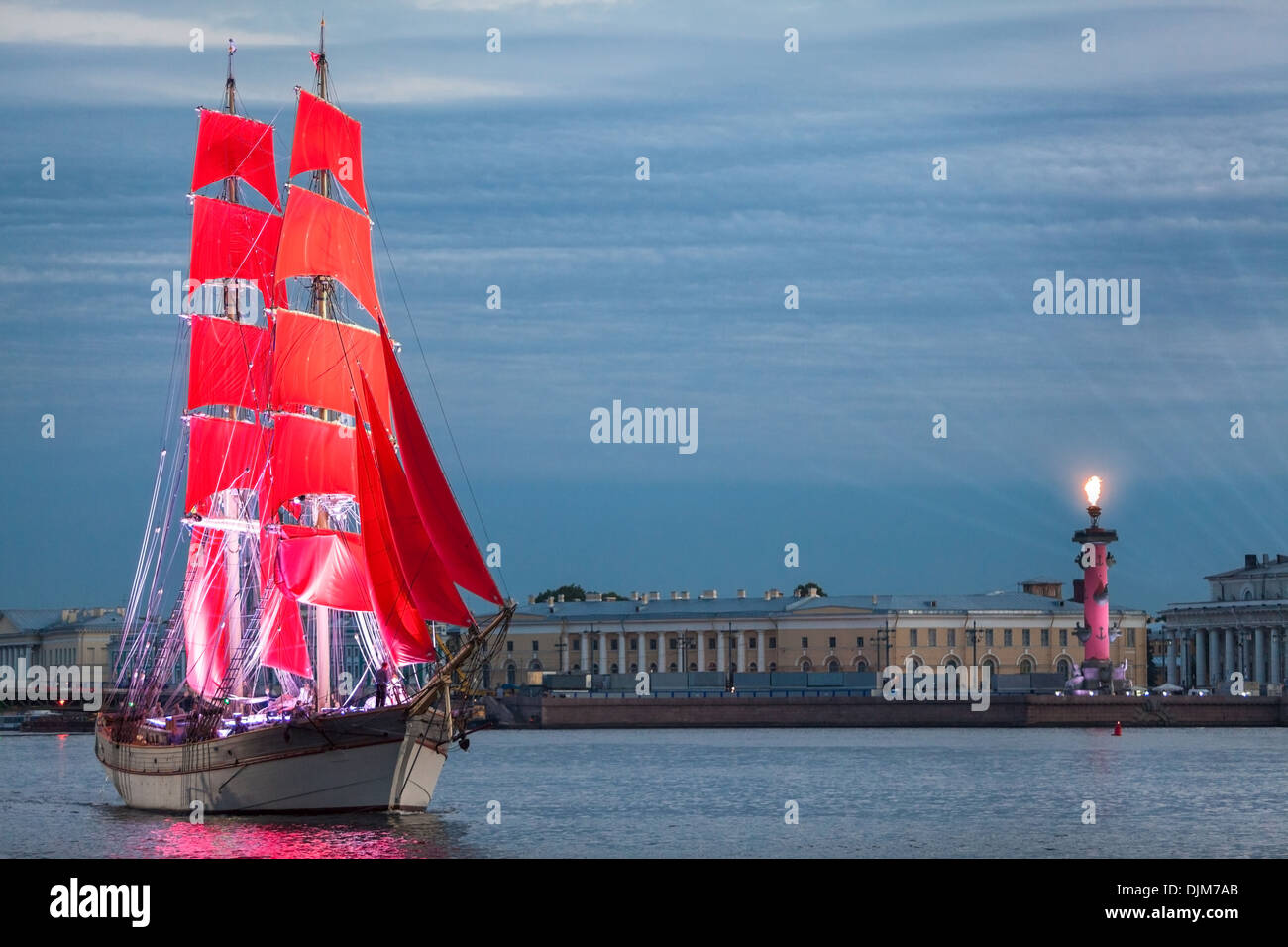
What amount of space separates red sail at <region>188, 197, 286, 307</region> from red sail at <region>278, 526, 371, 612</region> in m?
10.2

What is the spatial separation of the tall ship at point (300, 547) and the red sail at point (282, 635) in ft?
0.17

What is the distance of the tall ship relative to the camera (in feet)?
113

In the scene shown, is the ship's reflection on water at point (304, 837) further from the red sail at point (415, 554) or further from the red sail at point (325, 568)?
the red sail at point (325, 568)

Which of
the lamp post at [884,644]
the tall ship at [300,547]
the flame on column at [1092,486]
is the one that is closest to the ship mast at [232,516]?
the tall ship at [300,547]

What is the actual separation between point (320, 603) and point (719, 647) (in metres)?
83.9

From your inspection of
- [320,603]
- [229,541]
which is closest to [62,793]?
[229,541]

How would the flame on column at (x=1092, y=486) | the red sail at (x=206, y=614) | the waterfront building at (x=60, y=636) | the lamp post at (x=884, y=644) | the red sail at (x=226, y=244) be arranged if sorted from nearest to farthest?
the red sail at (x=206, y=614) → the red sail at (x=226, y=244) → the flame on column at (x=1092, y=486) → the lamp post at (x=884, y=644) → the waterfront building at (x=60, y=636)

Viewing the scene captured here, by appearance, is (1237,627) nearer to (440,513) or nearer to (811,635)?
(811,635)

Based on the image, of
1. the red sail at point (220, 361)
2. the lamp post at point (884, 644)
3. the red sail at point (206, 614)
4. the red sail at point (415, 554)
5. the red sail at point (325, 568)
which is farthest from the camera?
the lamp post at point (884, 644)

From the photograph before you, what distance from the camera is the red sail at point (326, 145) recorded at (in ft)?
140

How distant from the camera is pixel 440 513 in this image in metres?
34.7

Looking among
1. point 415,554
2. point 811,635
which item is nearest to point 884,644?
point 811,635
